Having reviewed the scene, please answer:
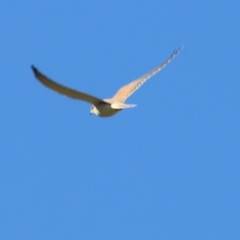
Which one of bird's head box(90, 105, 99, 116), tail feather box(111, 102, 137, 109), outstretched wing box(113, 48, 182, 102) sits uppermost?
outstretched wing box(113, 48, 182, 102)

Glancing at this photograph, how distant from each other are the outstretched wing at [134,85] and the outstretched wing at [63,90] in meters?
1.12

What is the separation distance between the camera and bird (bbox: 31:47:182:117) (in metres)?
13.9

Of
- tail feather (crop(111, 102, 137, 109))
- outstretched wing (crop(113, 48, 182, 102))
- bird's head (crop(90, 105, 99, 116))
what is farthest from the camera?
outstretched wing (crop(113, 48, 182, 102))

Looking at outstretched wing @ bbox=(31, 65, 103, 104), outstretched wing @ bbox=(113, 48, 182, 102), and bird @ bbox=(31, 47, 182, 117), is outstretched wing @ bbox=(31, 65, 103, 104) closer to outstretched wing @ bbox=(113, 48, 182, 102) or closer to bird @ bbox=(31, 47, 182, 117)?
bird @ bbox=(31, 47, 182, 117)

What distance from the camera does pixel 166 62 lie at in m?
16.6

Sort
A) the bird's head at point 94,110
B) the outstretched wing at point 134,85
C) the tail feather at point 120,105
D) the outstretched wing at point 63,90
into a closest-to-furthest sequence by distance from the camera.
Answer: the outstretched wing at point 63,90
the tail feather at point 120,105
the bird's head at point 94,110
the outstretched wing at point 134,85

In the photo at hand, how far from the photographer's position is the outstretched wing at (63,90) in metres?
13.6

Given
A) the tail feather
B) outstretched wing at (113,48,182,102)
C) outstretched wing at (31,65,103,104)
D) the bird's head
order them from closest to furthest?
outstretched wing at (31,65,103,104) < the tail feather < the bird's head < outstretched wing at (113,48,182,102)

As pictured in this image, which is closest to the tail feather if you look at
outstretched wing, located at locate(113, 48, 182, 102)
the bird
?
the bird

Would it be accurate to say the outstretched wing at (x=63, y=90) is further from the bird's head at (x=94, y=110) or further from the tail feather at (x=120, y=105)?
the bird's head at (x=94, y=110)

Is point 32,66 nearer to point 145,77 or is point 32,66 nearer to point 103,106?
point 103,106

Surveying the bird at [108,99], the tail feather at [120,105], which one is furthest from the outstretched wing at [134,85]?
the tail feather at [120,105]

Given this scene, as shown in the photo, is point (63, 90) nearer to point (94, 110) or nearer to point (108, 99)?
point (94, 110)

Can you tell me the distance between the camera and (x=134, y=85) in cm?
1688
